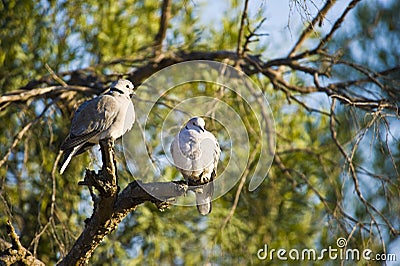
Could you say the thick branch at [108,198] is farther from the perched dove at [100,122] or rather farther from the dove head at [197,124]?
the dove head at [197,124]

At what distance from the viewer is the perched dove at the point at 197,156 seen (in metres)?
2.47

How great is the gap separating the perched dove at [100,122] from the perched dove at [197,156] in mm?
212

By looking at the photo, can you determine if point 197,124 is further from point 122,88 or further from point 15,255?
point 15,255

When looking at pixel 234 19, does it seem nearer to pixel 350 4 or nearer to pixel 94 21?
pixel 94 21

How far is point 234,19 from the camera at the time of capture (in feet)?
16.4

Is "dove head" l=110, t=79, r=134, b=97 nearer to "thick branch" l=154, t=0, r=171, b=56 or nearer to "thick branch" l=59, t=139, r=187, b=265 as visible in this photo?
"thick branch" l=59, t=139, r=187, b=265

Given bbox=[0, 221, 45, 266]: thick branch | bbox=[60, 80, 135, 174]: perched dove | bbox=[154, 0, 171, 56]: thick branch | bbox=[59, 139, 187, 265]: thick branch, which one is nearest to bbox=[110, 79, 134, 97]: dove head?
bbox=[60, 80, 135, 174]: perched dove

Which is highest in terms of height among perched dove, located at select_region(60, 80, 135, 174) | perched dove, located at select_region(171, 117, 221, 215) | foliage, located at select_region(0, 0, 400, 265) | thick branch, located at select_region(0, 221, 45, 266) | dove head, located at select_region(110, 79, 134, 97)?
foliage, located at select_region(0, 0, 400, 265)

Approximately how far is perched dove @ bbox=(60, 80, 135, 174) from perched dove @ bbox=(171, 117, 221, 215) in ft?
0.70

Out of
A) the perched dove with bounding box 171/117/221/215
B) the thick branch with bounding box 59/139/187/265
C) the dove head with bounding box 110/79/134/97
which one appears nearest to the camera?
the thick branch with bounding box 59/139/187/265

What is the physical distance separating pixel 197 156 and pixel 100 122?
371 millimetres

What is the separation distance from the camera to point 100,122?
252cm

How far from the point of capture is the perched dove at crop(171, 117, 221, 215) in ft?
8.11

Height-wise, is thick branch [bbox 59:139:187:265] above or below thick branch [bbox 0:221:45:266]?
above
